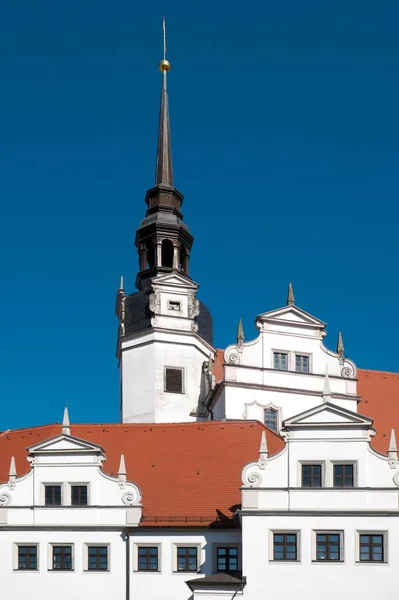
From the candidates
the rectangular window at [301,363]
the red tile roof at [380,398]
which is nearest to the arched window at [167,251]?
the rectangular window at [301,363]

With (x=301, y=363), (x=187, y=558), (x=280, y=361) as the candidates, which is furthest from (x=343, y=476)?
(x=301, y=363)

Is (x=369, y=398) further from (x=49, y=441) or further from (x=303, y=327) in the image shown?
(x=49, y=441)

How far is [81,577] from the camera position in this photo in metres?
39.7

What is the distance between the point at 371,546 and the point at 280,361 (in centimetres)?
1543

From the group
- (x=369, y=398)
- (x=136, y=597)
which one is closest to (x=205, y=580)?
(x=136, y=597)

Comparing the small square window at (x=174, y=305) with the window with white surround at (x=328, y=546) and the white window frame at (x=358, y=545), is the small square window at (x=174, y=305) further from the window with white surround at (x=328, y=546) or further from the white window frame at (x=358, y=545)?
the white window frame at (x=358, y=545)

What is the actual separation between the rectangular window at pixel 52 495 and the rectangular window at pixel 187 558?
15.7 ft

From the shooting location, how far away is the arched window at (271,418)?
5088 cm

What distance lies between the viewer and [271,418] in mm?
51000

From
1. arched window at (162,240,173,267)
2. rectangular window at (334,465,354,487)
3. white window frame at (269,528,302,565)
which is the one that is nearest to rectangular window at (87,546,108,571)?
white window frame at (269,528,302,565)

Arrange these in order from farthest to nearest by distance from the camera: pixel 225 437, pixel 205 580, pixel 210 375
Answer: pixel 210 375 → pixel 225 437 → pixel 205 580

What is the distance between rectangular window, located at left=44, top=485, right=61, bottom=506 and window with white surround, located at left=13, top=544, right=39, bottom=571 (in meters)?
1.60

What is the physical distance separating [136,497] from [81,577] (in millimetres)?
3406

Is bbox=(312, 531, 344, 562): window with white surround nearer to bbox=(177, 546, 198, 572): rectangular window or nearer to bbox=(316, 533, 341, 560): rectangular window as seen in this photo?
bbox=(316, 533, 341, 560): rectangular window
